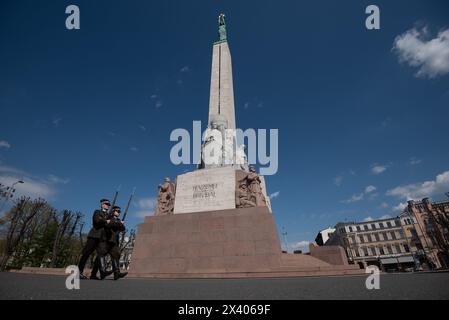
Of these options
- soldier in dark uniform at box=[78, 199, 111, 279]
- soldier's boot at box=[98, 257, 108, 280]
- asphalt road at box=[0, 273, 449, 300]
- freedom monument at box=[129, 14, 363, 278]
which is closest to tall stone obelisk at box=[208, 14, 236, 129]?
freedom monument at box=[129, 14, 363, 278]

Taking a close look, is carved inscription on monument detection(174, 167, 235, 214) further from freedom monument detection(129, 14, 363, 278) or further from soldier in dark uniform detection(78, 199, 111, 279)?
soldier in dark uniform detection(78, 199, 111, 279)

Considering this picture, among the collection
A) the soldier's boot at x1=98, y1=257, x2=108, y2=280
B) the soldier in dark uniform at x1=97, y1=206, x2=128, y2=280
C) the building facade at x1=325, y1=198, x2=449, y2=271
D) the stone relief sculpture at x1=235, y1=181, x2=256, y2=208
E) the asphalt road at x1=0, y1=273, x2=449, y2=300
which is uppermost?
the building facade at x1=325, y1=198, x2=449, y2=271

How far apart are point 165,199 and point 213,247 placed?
4291mm

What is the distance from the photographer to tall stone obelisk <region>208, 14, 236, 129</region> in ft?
55.1

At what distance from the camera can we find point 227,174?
1167 centimetres

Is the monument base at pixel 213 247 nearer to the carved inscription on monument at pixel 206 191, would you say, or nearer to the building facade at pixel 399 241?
the carved inscription on monument at pixel 206 191

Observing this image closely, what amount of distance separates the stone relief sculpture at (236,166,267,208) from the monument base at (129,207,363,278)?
2.60ft

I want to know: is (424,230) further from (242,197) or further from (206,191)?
(206,191)

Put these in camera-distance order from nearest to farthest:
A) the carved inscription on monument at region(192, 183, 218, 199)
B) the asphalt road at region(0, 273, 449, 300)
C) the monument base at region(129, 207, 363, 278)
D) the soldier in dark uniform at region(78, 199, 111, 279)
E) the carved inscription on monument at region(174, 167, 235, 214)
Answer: the asphalt road at region(0, 273, 449, 300), the soldier in dark uniform at region(78, 199, 111, 279), the monument base at region(129, 207, 363, 278), the carved inscription on monument at region(174, 167, 235, 214), the carved inscription on monument at region(192, 183, 218, 199)

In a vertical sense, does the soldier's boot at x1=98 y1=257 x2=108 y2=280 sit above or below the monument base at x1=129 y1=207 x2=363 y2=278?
below

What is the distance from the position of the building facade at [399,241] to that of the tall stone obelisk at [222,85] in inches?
1855

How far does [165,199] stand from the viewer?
1232 cm
